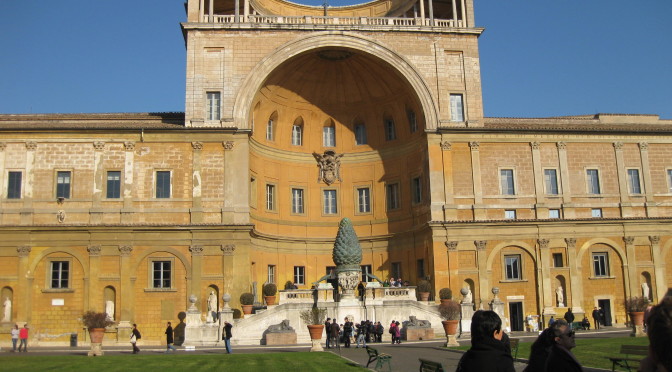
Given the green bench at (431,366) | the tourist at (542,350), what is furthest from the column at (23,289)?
the tourist at (542,350)

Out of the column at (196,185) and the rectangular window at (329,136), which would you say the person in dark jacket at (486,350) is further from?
the rectangular window at (329,136)

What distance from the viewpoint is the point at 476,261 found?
39531 millimetres

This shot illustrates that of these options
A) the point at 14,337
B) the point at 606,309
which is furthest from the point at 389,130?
the point at 14,337

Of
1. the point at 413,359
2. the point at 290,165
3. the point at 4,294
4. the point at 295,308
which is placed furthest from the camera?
the point at 290,165

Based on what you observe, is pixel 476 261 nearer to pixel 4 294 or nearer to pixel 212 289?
pixel 212 289

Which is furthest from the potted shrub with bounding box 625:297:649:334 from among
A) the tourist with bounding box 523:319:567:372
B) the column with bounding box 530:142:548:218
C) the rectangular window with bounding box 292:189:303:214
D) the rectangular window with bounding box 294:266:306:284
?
the tourist with bounding box 523:319:567:372

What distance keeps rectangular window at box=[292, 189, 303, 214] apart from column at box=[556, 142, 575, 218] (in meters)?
16.2

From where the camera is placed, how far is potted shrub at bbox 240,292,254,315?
1410 inches

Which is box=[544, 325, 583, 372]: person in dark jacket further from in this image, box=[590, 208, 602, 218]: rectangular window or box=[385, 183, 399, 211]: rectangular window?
box=[385, 183, 399, 211]: rectangular window

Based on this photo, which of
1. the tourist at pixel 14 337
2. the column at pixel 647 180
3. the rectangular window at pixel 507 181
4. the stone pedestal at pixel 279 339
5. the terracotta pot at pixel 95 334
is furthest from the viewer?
the column at pixel 647 180

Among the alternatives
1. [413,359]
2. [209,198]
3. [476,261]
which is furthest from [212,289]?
[413,359]

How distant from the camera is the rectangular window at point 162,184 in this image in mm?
38656

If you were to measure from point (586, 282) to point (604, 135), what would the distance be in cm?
899

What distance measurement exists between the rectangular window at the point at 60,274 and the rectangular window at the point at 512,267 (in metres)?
24.2
